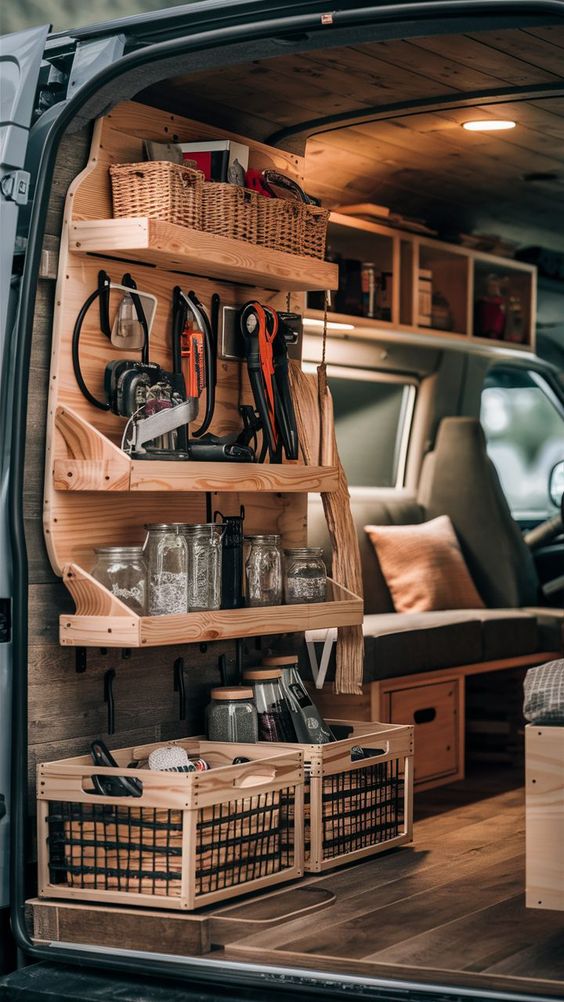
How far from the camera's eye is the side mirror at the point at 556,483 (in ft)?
26.7

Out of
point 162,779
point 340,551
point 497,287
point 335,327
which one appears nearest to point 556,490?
point 497,287

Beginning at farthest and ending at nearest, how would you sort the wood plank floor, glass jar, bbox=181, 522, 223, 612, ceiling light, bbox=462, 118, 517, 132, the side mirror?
the side mirror < ceiling light, bbox=462, 118, 517, 132 < glass jar, bbox=181, 522, 223, 612 < the wood plank floor

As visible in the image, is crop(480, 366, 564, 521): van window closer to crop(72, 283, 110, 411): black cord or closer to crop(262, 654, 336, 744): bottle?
crop(262, 654, 336, 744): bottle

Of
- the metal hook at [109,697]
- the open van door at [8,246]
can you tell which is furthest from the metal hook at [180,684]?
the open van door at [8,246]

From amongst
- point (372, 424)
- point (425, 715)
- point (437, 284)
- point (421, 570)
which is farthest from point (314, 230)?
point (372, 424)

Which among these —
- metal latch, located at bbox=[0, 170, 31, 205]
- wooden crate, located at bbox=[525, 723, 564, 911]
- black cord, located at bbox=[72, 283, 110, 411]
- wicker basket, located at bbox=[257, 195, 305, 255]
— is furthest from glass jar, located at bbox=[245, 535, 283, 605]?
metal latch, located at bbox=[0, 170, 31, 205]

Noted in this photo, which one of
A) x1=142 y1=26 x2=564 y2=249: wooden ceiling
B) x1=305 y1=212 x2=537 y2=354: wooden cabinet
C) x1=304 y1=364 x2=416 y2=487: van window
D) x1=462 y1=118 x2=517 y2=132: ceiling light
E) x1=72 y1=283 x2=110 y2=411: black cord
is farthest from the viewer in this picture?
x1=304 y1=364 x2=416 y2=487: van window

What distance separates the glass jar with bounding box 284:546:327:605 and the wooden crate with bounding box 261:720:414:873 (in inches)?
16.8

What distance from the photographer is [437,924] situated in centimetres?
355

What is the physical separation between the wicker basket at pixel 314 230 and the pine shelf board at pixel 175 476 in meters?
0.64

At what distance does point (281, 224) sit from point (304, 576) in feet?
3.29

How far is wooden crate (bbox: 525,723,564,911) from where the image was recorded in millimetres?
3201

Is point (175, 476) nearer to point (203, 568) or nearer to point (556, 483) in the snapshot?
point (203, 568)

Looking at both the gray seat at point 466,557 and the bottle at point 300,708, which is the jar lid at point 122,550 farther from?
the gray seat at point 466,557
